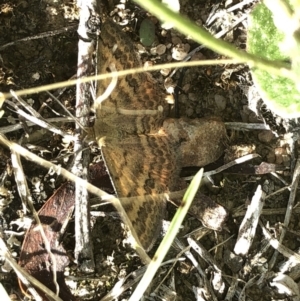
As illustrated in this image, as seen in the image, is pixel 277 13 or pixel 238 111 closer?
pixel 277 13

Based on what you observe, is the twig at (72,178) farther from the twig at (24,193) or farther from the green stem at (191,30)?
the green stem at (191,30)

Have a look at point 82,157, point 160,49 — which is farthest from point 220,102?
point 82,157

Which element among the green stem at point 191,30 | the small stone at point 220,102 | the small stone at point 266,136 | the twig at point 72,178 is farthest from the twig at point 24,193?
the green stem at point 191,30

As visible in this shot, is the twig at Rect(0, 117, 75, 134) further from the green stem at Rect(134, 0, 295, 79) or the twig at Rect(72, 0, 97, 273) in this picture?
the green stem at Rect(134, 0, 295, 79)

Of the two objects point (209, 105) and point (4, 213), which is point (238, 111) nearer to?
point (209, 105)

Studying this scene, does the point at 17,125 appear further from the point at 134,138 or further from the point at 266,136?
the point at 266,136

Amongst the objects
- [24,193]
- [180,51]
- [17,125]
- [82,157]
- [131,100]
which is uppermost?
[180,51]

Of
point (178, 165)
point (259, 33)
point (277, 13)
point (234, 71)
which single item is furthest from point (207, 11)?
point (277, 13)
